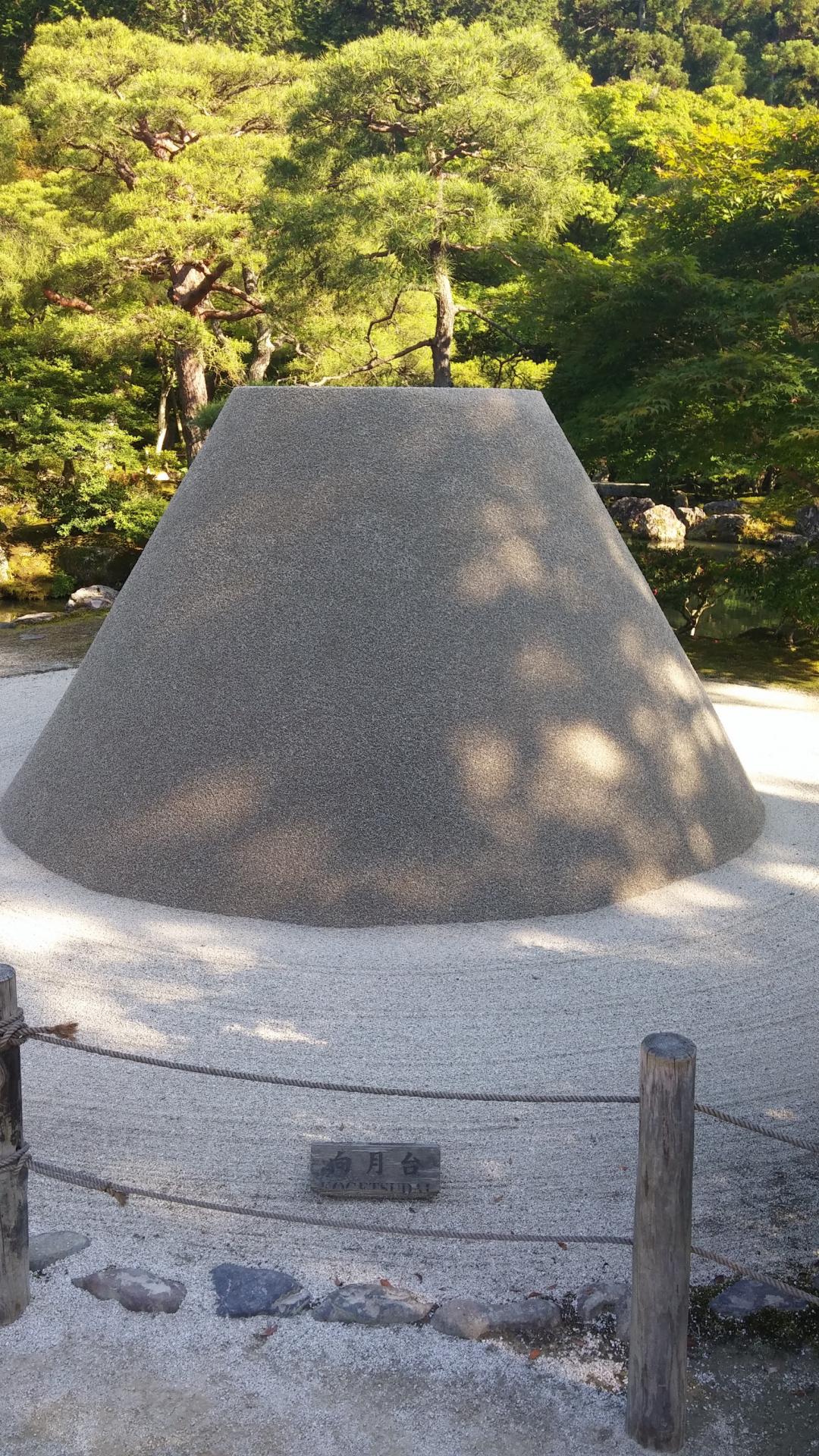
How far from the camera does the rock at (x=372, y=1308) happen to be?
2.95m

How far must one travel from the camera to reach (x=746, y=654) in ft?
42.1

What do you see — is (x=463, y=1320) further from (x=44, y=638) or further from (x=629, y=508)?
(x=629, y=508)

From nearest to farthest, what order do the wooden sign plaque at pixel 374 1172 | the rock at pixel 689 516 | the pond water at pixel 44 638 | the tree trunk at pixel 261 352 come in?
the wooden sign plaque at pixel 374 1172 → the pond water at pixel 44 638 → the tree trunk at pixel 261 352 → the rock at pixel 689 516

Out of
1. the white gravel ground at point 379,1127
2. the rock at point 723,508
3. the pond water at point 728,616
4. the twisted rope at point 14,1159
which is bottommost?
the rock at point 723,508

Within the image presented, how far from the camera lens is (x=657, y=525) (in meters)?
22.0

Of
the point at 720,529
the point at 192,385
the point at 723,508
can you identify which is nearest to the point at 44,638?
the point at 192,385

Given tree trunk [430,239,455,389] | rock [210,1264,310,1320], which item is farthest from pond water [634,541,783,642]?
rock [210,1264,310,1320]

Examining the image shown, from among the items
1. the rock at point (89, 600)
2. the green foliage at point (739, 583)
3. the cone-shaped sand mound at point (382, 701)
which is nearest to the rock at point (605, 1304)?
the cone-shaped sand mound at point (382, 701)

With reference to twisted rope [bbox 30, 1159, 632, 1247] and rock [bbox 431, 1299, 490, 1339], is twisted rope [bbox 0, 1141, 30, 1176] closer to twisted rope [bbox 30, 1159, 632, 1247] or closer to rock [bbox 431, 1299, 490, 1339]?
twisted rope [bbox 30, 1159, 632, 1247]

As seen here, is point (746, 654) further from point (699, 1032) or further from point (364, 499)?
point (699, 1032)

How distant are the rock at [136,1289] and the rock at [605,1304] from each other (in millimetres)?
998

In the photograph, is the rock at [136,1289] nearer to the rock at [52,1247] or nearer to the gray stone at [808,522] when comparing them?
the rock at [52,1247]

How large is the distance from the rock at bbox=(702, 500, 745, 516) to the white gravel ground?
19015mm

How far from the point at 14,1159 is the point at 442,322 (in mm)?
15081
